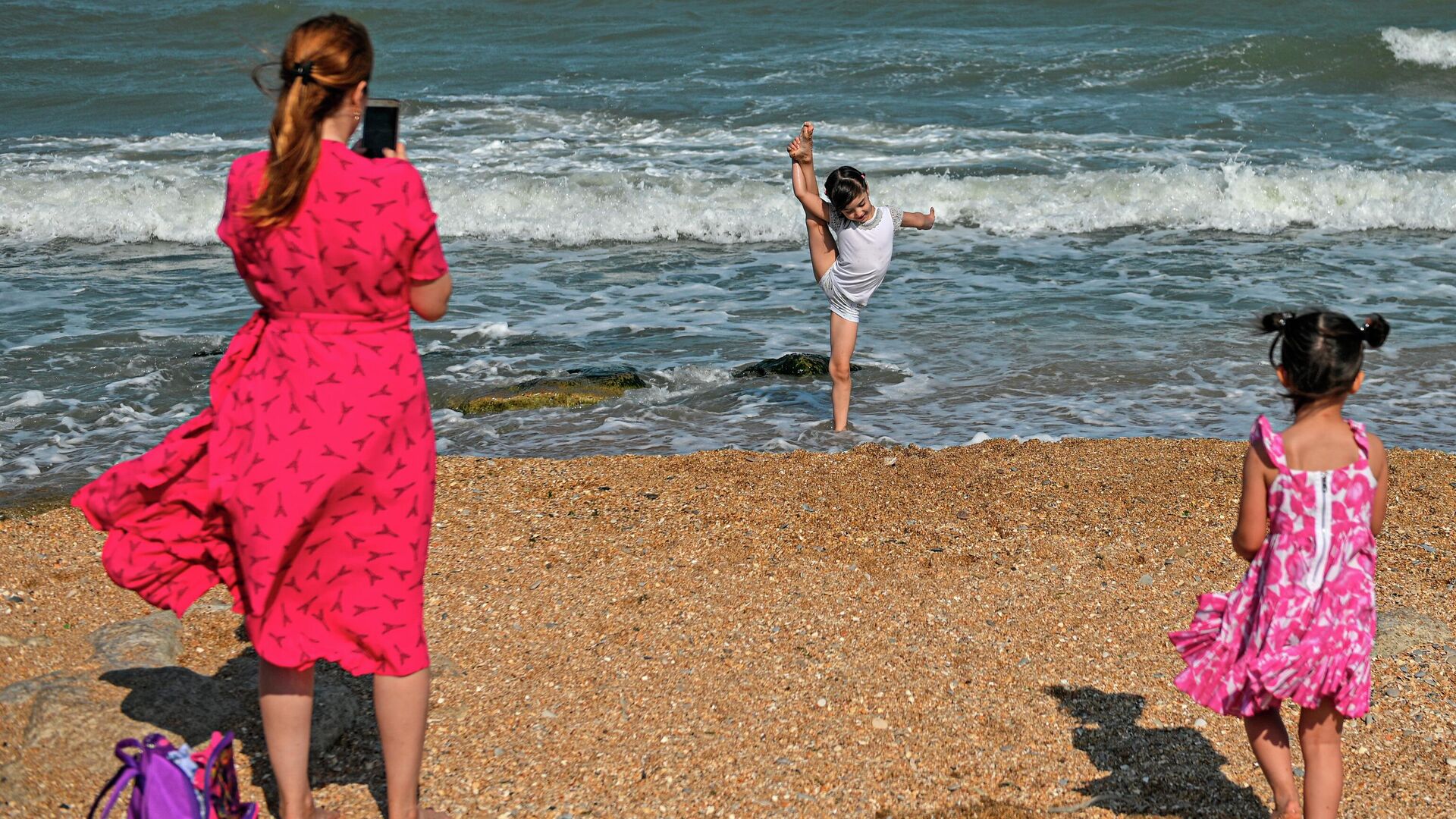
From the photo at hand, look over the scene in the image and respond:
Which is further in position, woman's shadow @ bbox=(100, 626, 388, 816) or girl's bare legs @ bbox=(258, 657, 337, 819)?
woman's shadow @ bbox=(100, 626, 388, 816)

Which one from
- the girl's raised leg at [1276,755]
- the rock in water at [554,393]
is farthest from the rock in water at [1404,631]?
the rock in water at [554,393]

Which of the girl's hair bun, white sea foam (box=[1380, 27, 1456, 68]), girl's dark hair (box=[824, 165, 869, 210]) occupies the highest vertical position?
white sea foam (box=[1380, 27, 1456, 68])

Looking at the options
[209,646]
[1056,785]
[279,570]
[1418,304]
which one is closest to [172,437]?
[279,570]

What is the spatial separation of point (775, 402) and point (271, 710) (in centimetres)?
505

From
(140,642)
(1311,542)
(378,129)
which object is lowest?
(140,642)

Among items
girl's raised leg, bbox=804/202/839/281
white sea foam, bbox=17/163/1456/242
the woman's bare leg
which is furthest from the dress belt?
white sea foam, bbox=17/163/1456/242

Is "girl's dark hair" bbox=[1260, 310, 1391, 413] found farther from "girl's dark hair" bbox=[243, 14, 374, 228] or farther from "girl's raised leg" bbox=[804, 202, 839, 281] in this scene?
"girl's raised leg" bbox=[804, 202, 839, 281]

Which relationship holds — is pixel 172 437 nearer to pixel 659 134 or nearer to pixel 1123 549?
pixel 1123 549

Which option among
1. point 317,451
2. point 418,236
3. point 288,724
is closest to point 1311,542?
point 418,236

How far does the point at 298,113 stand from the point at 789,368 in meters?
5.72

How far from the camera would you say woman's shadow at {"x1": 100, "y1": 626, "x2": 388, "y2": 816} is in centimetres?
355

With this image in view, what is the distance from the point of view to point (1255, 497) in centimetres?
289

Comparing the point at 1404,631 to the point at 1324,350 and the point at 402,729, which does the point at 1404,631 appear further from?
the point at 402,729

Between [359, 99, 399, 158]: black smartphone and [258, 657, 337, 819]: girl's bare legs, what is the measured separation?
1100 millimetres
